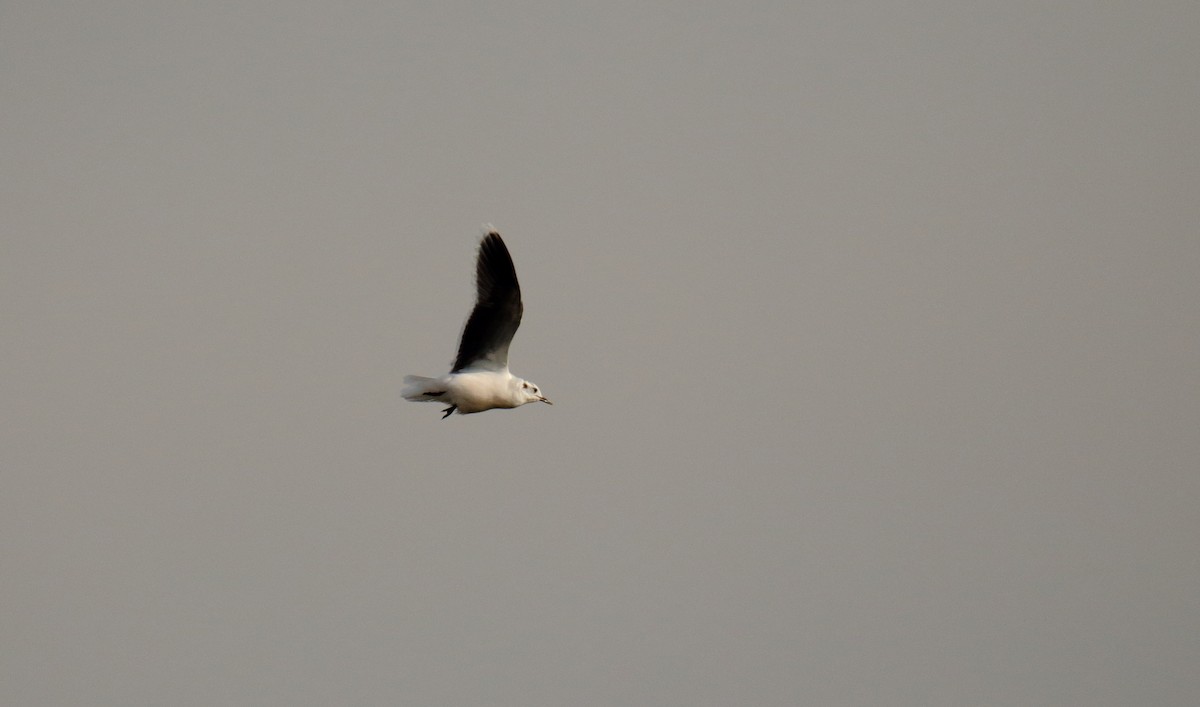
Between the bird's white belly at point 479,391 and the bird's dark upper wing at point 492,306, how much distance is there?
0.40 m

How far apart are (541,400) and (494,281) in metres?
2.55

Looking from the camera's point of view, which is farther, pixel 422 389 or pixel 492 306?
pixel 492 306

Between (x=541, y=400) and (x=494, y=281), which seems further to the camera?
(x=541, y=400)

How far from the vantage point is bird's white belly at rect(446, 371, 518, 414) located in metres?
23.5

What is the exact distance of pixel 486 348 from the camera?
24.2 m

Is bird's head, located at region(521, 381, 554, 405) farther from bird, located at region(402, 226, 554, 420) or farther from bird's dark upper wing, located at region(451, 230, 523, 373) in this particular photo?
bird's dark upper wing, located at region(451, 230, 523, 373)

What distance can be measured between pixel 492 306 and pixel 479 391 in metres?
1.30

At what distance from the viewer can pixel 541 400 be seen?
25.4 m

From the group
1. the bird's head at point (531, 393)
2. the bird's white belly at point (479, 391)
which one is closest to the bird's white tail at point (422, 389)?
the bird's white belly at point (479, 391)

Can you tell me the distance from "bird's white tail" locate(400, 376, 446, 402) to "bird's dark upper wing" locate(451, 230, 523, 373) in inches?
33.1

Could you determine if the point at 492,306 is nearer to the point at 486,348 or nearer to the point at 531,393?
the point at 486,348

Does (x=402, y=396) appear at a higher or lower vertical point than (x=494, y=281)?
lower

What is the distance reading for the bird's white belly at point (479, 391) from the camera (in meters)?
23.5

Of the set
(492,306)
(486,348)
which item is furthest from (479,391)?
(492,306)
